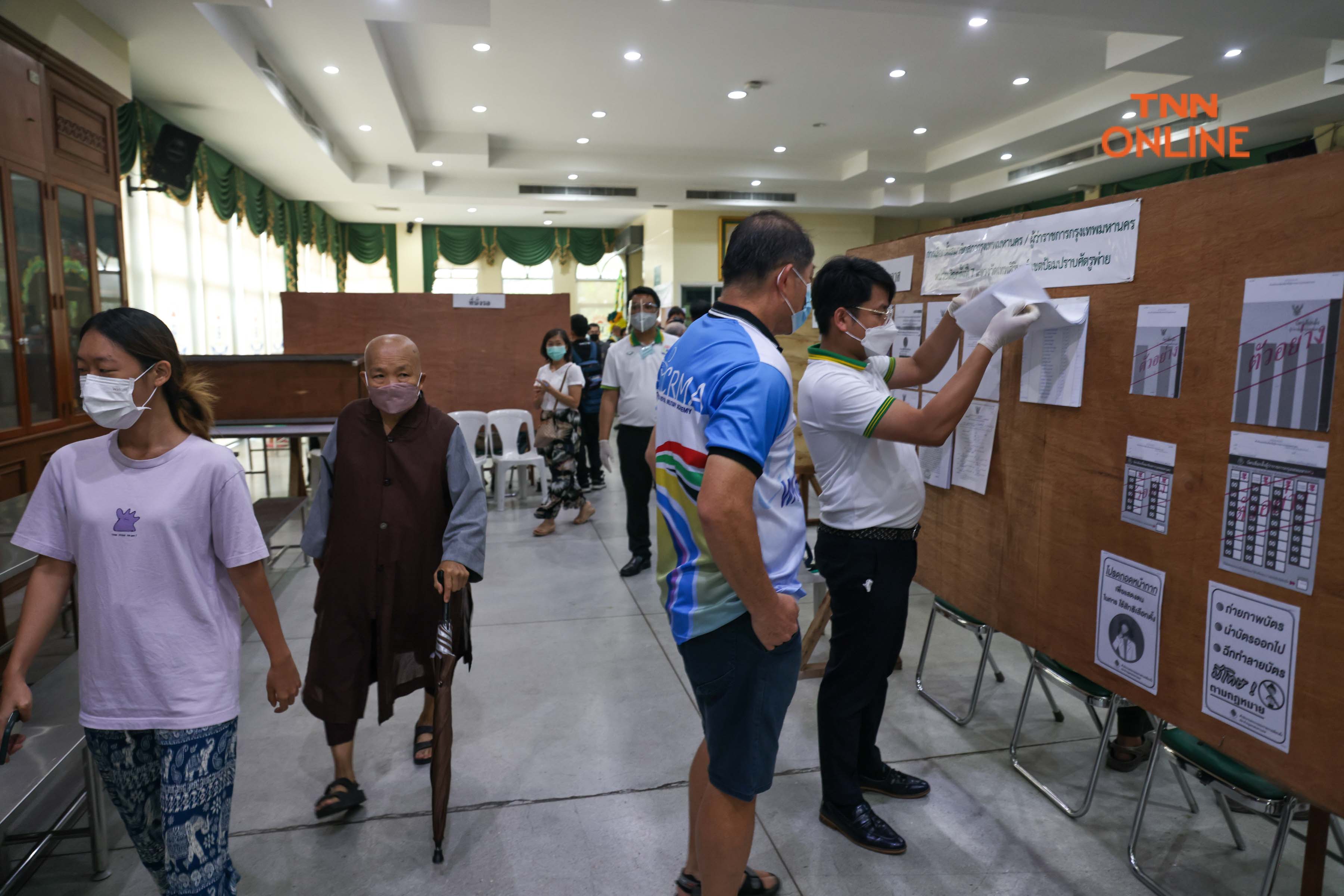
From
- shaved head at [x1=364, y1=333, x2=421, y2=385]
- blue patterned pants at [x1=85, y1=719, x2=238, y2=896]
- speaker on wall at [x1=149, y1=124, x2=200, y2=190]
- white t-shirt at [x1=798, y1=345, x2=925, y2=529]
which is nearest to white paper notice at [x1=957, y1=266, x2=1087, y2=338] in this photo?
white t-shirt at [x1=798, y1=345, x2=925, y2=529]

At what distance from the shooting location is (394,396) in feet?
7.16

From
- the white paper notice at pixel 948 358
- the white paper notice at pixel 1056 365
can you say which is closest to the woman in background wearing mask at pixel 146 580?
the white paper notice at pixel 1056 365

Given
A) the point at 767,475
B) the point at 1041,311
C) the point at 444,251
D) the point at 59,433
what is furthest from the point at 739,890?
the point at 444,251

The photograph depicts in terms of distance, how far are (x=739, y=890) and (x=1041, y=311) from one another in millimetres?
1740

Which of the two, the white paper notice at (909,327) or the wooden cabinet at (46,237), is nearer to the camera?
the white paper notice at (909,327)

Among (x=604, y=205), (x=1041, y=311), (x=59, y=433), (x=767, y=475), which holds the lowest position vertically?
(x=59, y=433)

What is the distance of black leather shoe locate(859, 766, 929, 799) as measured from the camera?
2.46m

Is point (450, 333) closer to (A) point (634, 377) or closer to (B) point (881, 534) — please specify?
(A) point (634, 377)

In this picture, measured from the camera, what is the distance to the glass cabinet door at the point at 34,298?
14.2 feet

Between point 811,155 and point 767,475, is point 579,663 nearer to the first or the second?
point 767,475

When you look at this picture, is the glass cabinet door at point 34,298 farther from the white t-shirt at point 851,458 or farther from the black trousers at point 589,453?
the white t-shirt at point 851,458

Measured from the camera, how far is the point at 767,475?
156 cm

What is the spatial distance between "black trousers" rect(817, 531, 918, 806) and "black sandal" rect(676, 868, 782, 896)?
1.17ft

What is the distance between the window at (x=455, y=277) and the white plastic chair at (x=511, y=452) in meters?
11.8
